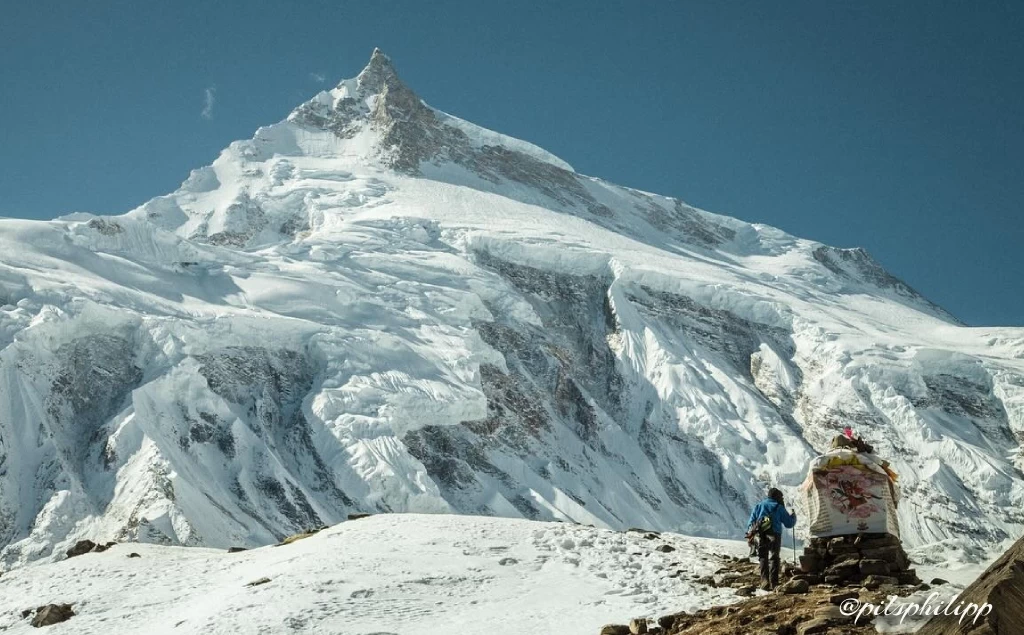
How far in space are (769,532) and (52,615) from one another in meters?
12.5

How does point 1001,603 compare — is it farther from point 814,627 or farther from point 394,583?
point 394,583

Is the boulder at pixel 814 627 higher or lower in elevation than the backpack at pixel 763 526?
lower

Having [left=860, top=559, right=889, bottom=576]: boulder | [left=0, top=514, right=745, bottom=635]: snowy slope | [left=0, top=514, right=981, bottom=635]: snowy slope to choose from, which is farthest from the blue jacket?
[left=860, top=559, right=889, bottom=576]: boulder

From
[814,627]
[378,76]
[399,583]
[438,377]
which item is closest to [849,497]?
[814,627]

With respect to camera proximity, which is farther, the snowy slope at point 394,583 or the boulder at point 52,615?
the boulder at point 52,615

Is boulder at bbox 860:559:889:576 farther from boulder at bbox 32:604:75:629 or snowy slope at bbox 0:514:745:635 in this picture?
boulder at bbox 32:604:75:629

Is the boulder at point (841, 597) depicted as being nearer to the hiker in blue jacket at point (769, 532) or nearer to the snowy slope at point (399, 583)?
the snowy slope at point (399, 583)

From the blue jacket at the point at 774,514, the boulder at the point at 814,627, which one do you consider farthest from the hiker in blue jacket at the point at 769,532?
the boulder at the point at 814,627

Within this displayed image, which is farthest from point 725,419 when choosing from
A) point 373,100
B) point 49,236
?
point 373,100

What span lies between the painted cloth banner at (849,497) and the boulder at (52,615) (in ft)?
42.6

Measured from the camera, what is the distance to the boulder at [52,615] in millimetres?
19516

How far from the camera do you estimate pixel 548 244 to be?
106562 millimetres

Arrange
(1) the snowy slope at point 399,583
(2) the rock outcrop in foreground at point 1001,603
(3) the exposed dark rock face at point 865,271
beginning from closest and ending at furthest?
(2) the rock outcrop in foreground at point 1001,603 → (1) the snowy slope at point 399,583 → (3) the exposed dark rock face at point 865,271

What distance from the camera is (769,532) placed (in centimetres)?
1808
